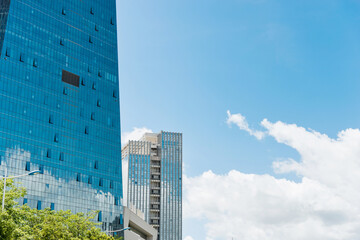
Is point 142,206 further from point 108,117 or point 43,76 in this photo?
point 43,76

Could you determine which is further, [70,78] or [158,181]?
[158,181]

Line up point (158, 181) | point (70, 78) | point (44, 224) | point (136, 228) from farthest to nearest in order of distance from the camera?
point (158, 181), point (136, 228), point (70, 78), point (44, 224)

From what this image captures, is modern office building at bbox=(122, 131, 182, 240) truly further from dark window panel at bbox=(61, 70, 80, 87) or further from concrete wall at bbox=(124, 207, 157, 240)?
dark window panel at bbox=(61, 70, 80, 87)

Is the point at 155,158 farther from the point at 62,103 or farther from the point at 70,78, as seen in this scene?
the point at 62,103

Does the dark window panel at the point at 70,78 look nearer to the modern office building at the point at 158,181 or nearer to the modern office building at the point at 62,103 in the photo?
the modern office building at the point at 62,103

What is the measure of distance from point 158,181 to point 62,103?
87.9 metres

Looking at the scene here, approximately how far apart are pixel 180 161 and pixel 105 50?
81.3 m

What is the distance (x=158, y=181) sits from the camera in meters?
171

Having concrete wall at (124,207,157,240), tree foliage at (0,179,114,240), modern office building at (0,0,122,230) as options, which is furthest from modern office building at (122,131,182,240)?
tree foliage at (0,179,114,240)

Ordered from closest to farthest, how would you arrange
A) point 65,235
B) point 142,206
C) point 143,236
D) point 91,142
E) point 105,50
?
point 65,235, point 91,142, point 105,50, point 143,236, point 142,206

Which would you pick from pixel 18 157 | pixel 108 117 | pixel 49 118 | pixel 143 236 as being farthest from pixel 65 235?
pixel 143 236

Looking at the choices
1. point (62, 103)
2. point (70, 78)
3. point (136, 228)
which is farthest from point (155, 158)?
point (62, 103)

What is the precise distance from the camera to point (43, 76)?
8481cm

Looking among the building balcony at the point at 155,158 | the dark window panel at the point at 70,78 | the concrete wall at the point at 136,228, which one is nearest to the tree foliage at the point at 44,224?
the dark window panel at the point at 70,78
